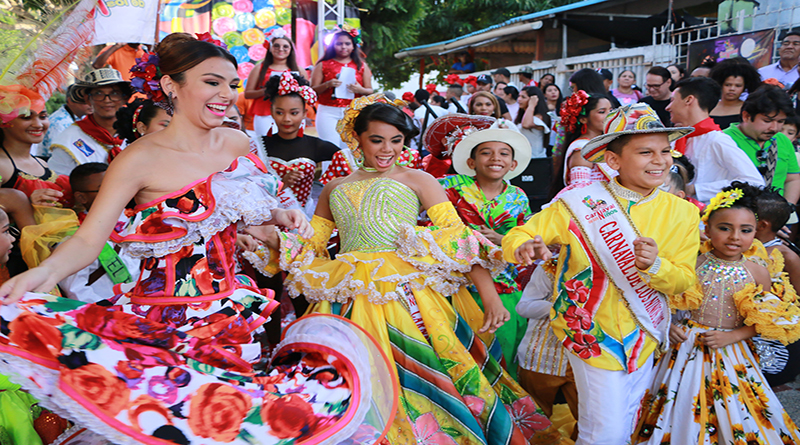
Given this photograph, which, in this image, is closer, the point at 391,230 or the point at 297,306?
the point at 391,230

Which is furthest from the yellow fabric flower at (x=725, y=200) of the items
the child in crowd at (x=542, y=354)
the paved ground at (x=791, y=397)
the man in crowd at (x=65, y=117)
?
the man in crowd at (x=65, y=117)

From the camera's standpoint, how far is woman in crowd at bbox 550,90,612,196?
15.1 feet

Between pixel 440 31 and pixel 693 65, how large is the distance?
15.8 metres

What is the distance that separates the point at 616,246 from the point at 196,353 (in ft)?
6.51

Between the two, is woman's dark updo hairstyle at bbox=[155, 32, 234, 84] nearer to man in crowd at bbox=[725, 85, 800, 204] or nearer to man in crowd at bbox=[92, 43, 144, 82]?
man in crowd at bbox=[725, 85, 800, 204]

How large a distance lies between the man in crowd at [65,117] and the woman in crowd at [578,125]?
4.40m

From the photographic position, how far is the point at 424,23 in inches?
971

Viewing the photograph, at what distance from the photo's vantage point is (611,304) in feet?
9.33

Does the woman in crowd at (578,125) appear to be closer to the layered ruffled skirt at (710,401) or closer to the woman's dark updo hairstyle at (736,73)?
the woman's dark updo hairstyle at (736,73)

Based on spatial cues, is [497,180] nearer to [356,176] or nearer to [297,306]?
[356,176]

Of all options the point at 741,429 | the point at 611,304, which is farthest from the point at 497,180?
the point at 741,429

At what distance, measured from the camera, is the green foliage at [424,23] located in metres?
20.4

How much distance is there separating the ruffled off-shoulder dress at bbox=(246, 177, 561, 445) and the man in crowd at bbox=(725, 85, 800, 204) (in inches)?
117

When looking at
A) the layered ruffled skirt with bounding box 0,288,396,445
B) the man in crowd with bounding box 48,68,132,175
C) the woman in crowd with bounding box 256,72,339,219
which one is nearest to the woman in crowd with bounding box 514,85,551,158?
the woman in crowd with bounding box 256,72,339,219
